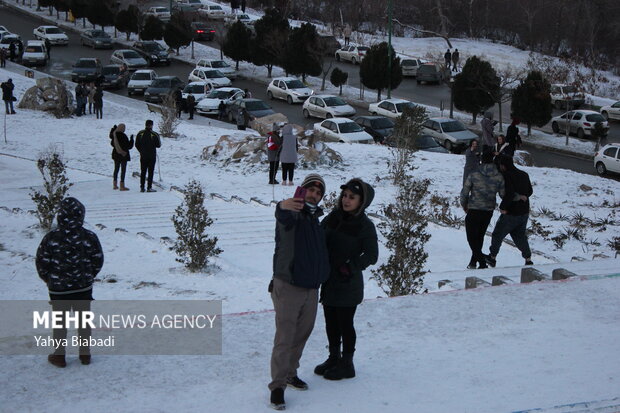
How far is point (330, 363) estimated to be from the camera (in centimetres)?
609

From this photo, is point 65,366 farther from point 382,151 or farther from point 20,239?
point 382,151

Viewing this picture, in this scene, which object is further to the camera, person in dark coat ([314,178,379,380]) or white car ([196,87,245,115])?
white car ([196,87,245,115])

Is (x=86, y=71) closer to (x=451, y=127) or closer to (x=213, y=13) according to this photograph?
(x=451, y=127)

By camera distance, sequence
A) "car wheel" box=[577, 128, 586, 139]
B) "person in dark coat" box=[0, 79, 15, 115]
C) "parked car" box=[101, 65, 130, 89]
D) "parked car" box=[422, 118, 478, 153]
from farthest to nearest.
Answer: "parked car" box=[101, 65, 130, 89] → "car wheel" box=[577, 128, 586, 139] → "parked car" box=[422, 118, 478, 153] → "person in dark coat" box=[0, 79, 15, 115]

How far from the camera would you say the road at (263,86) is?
29031 mm

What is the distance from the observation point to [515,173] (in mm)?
10016

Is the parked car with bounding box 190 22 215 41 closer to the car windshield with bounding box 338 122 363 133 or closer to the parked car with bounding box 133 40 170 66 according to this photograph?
the parked car with bounding box 133 40 170 66

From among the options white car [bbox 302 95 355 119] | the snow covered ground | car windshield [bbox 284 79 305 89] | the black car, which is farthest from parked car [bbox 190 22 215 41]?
the snow covered ground

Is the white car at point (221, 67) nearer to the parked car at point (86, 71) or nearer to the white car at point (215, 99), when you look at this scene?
the parked car at point (86, 71)

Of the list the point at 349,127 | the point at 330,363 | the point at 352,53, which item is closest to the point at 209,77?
the point at 352,53

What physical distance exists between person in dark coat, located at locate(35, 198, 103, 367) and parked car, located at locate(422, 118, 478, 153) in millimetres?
23370

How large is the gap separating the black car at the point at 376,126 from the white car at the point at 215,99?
6626mm

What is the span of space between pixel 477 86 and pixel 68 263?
96.0 ft

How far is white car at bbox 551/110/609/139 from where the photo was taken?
1288 inches
